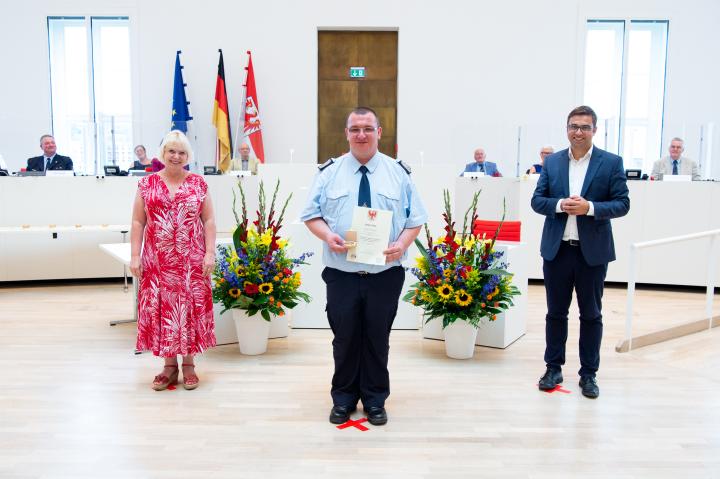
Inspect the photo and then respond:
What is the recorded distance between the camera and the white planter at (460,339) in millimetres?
3920

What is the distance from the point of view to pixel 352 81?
9.82 metres

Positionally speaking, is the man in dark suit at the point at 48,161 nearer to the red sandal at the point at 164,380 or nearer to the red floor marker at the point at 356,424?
the red sandal at the point at 164,380

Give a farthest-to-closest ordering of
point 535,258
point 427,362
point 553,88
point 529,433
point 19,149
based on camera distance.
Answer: point 553,88, point 19,149, point 535,258, point 427,362, point 529,433

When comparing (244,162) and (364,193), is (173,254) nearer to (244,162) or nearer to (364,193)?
(364,193)

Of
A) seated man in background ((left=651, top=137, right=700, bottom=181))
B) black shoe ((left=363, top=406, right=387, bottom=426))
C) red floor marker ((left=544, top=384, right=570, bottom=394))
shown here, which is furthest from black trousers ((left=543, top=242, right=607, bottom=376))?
seated man in background ((left=651, top=137, right=700, bottom=181))

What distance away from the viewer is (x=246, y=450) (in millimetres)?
2561

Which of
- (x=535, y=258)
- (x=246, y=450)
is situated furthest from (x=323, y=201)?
(x=535, y=258)

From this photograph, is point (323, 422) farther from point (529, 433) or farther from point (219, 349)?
point (219, 349)

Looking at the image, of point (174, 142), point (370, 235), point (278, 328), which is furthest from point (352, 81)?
point (370, 235)

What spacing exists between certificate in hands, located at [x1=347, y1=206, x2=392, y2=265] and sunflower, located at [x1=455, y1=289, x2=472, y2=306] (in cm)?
122

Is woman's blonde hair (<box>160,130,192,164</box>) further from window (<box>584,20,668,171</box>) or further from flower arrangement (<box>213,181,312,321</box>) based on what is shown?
window (<box>584,20,668,171</box>)

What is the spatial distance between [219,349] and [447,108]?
690cm

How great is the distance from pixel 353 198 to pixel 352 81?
7.42 metres

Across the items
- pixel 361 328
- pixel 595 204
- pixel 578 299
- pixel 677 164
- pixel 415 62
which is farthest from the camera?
pixel 415 62
